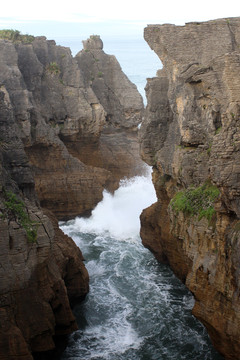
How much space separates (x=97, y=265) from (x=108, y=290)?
9.18 feet

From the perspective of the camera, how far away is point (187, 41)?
19719mm

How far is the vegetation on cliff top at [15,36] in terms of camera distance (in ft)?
105

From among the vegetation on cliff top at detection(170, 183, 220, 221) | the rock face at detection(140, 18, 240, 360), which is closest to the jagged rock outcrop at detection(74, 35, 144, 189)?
the rock face at detection(140, 18, 240, 360)

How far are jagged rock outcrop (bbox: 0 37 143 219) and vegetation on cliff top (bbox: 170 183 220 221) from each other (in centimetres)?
1331

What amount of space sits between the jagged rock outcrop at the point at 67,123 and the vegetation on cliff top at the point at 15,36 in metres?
0.43

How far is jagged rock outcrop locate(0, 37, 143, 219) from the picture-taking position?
1162 inches

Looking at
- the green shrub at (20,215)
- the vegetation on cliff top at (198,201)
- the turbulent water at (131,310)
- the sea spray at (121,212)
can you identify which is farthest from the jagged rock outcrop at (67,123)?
the green shrub at (20,215)

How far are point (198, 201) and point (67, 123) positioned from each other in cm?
1688

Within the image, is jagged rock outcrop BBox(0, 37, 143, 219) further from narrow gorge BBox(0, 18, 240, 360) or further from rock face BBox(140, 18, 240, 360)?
rock face BBox(140, 18, 240, 360)

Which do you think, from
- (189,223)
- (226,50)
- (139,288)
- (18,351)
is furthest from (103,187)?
(18,351)

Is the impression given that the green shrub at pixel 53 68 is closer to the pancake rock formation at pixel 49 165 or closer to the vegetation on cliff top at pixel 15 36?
the pancake rock formation at pixel 49 165

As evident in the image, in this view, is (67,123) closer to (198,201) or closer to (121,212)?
(121,212)

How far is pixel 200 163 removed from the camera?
1689 centimetres

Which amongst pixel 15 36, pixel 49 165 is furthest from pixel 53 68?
pixel 49 165
